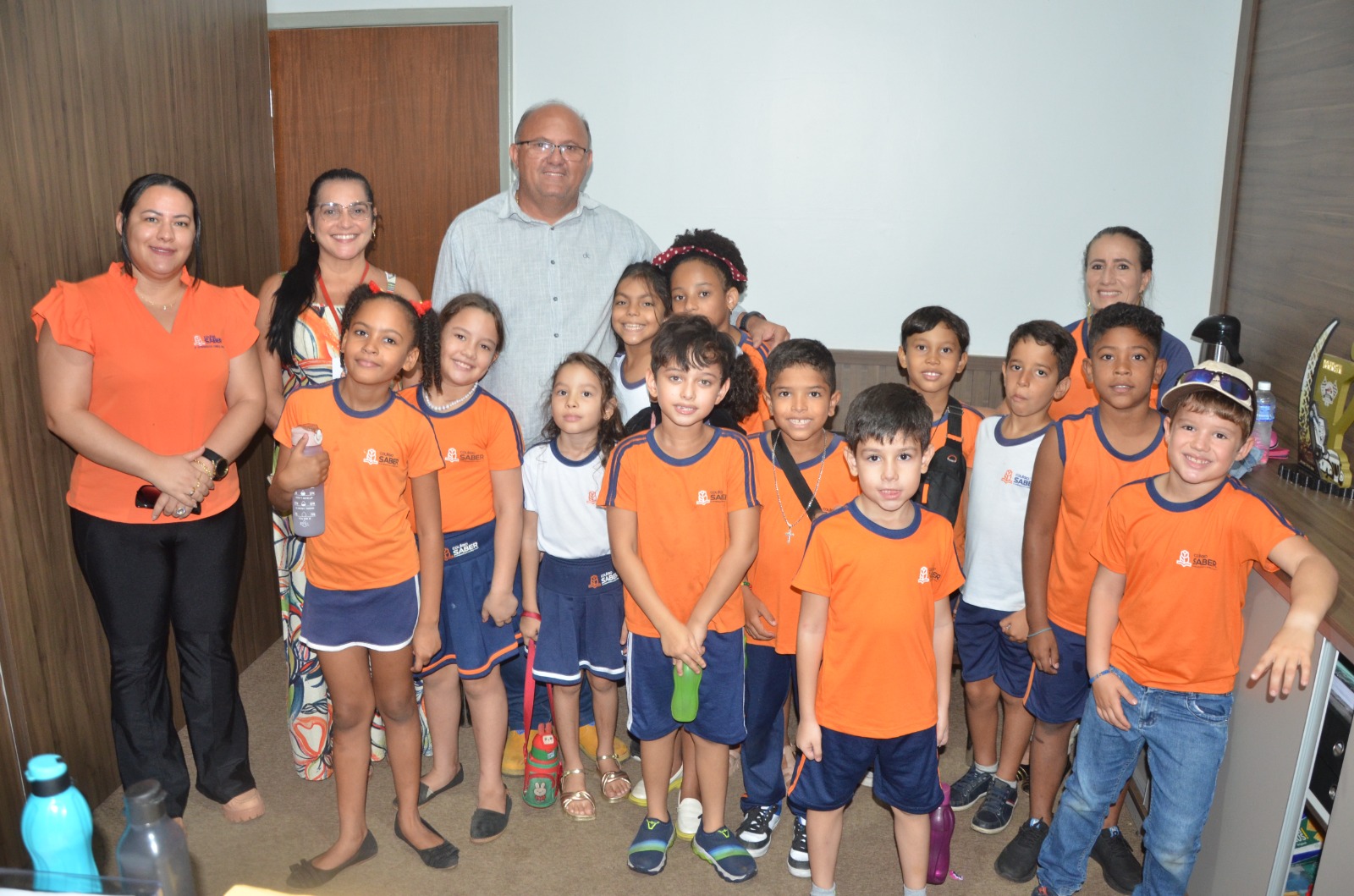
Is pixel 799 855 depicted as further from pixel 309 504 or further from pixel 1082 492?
pixel 309 504

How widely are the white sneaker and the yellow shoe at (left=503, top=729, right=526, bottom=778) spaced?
0.57 meters

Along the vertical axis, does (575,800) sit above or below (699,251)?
below

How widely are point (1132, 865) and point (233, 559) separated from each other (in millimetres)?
2514

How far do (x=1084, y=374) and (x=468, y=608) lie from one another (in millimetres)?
1841

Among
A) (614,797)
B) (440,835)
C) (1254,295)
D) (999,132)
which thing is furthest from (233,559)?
(1254,295)

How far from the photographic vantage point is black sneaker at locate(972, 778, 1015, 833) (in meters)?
2.77

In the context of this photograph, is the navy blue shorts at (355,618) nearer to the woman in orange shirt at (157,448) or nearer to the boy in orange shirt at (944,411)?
the woman in orange shirt at (157,448)

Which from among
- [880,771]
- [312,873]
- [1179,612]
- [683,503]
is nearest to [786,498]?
A: [683,503]

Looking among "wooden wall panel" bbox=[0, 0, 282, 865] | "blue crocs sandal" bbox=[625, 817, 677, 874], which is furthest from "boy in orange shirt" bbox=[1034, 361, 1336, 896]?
"wooden wall panel" bbox=[0, 0, 282, 865]

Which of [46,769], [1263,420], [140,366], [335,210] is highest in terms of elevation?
[335,210]

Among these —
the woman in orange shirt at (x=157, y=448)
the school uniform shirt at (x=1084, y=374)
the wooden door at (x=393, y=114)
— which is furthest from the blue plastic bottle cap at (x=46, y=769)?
the wooden door at (x=393, y=114)

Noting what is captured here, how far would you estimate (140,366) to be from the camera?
248 cm

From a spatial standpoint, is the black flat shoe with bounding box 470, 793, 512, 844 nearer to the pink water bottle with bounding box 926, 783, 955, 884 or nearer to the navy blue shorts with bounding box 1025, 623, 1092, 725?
the pink water bottle with bounding box 926, 783, 955, 884

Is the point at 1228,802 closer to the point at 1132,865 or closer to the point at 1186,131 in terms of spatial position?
the point at 1132,865
